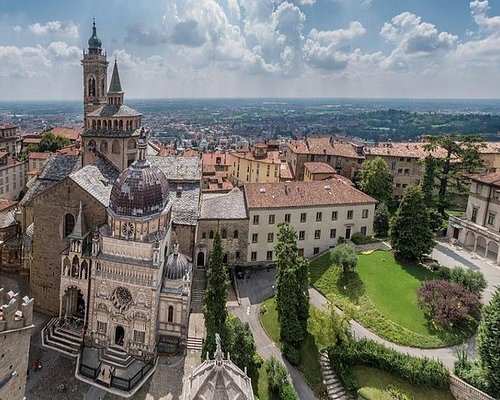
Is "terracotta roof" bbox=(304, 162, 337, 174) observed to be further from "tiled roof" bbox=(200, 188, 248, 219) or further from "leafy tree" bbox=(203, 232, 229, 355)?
"leafy tree" bbox=(203, 232, 229, 355)

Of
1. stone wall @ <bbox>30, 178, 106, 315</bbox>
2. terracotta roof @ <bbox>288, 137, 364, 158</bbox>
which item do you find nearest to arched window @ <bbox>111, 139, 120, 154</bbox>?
stone wall @ <bbox>30, 178, 106, 315</bbox>

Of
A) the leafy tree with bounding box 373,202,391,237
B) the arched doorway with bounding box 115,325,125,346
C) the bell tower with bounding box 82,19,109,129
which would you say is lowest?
the arched doorway with bounding box 115,325,125,346

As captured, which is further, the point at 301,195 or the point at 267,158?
the point at 267,158

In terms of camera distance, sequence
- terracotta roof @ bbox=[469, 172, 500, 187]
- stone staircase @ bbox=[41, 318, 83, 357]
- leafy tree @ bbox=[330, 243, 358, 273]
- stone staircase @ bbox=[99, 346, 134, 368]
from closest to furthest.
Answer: stone staircase @ bbox=[99, 346, 134, 368] → stone staircase @ bbox=[41, 318, 83, 357] → leafy tree @ bbox=[330, 243, 358, 273] → terracotta roof @ bbox=[469, 172, 500, 187]

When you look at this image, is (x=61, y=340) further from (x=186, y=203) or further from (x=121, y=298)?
(x=186, y=203)

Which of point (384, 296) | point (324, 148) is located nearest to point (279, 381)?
point (384, 296)

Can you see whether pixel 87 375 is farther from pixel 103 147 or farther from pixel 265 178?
pixel 265 178

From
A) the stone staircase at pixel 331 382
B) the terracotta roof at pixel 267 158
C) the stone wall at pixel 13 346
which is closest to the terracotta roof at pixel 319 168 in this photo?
the terracotta roof at pixel 267 158
